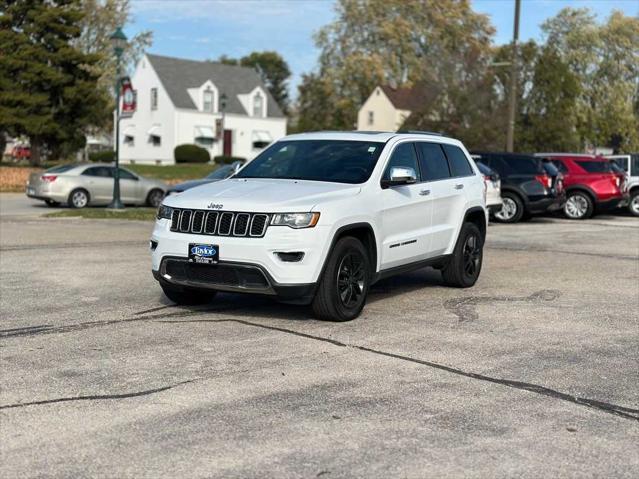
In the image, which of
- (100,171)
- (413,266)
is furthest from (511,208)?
(413,266)

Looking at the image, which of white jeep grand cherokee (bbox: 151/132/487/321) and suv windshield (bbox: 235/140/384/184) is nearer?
white jeep grand cherokee (bbox: 151/132/487/321)

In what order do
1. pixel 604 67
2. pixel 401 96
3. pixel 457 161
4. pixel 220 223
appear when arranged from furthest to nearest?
1. pixel 401 96
2. pixel 604 67
3. pixel 457 161
4. pixel 220 223

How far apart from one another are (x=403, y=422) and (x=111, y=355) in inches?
98.3

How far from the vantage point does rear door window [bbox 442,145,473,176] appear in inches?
398

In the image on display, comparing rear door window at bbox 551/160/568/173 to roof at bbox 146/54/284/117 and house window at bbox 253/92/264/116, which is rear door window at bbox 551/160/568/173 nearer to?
roof at bbox 146/54/284/117

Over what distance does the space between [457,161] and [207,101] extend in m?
57.0

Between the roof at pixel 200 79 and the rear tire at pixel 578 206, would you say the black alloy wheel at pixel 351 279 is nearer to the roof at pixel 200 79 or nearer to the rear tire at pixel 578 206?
the rear tire at pixel 578 206

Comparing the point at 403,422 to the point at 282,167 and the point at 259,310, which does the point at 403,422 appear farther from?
the point at 282,167

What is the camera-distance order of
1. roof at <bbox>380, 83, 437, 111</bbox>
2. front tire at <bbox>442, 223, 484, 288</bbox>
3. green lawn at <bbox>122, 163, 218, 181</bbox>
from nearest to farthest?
front tire at <bbox>442, 223, 484, 288</bbox> < green lawn at <bbox>122, 163, 218, 181</bbox> < roof at <bbox>380, 83, 437, 111</bbox>

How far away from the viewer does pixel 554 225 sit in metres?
21.0

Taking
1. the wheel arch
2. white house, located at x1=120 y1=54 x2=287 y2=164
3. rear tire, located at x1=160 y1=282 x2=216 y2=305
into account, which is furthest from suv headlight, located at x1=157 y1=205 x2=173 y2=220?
white house, located at x1=120 y1=54 x2=287 y2=164

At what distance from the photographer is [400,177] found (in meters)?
8.27

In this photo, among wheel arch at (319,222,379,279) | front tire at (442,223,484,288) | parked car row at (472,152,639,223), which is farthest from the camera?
parked car row at (472,152,639,223)

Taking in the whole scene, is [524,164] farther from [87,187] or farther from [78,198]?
[78,198]
